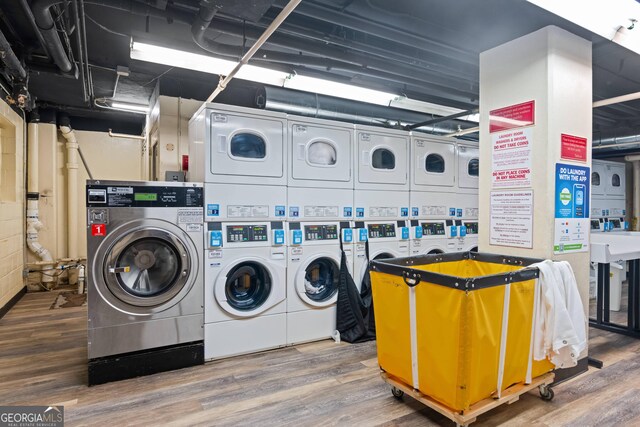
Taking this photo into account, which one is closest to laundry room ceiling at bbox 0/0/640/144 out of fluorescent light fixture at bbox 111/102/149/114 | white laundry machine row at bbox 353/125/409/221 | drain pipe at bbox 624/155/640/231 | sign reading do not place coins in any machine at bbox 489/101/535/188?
fluorescent light fixture at bbox 111/102/149/114

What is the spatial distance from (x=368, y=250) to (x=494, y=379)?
6.08 ft

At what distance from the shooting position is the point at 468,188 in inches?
177

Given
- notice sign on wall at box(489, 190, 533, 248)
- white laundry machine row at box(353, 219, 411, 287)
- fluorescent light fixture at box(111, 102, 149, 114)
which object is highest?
fluorescent light fixture at box(111, 102, 149, 114)

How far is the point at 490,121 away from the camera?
2.74m

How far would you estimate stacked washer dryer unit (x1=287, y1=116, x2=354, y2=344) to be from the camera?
332 cm

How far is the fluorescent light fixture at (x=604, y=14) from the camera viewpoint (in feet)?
6.43

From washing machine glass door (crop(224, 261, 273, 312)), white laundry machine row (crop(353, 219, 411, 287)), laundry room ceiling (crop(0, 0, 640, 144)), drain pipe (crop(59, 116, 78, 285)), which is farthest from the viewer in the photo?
drain pipe (crop(59, 116, 78, 285))

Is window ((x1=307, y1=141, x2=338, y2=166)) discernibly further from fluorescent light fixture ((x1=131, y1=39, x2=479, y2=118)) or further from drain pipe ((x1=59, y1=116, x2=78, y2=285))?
drain pipe ((x1=59, y1=116, x2=78, y2=285))

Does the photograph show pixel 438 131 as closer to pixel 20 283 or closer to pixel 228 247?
pixel 228 247

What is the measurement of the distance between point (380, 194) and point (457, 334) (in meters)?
2.18

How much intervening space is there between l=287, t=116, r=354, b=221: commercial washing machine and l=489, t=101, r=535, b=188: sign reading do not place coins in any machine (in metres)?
1.39

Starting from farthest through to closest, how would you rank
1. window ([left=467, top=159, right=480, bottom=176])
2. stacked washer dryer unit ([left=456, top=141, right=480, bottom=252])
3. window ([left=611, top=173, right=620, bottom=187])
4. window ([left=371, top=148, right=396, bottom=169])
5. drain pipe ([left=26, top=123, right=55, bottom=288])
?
window ([left=611, top=173, right=620, bottom=187]) < drain pipe ([left=26, top=123, right=55, bottom=288]) < window ([left=467, top=159, right=480, bottom=176]) < stacked washer dryer unit ([left=456, top=141, right=480, bottom=252]) < window ([left=371, top=148, right=396, bottom=169])

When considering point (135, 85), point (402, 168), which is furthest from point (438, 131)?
point (135, 85)

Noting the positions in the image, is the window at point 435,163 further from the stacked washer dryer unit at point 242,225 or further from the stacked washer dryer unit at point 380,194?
the stacked washer dryer unit at point 242,225
